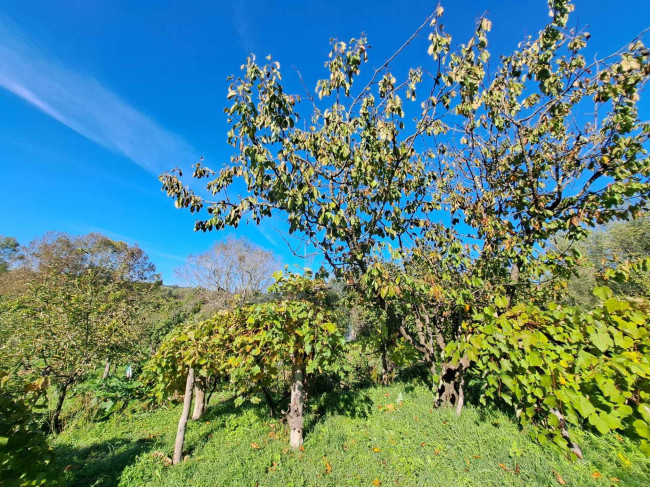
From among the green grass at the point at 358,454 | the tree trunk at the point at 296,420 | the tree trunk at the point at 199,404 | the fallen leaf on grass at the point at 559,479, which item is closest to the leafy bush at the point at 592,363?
the fallen leaf on grass at the point at 559,479

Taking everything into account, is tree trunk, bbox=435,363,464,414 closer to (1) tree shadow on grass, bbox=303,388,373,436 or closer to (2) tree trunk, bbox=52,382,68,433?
(1) tree shadow on grass, bbox=303,388,373,436

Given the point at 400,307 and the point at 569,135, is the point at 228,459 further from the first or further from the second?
the point at 569,135

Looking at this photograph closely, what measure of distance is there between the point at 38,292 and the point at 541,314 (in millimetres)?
10477

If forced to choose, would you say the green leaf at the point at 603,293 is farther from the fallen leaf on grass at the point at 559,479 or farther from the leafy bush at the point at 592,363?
the fallen leaf on grass at the point at 559,479

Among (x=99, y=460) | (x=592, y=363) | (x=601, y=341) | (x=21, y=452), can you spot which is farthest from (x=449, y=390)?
(x=99, y=460)

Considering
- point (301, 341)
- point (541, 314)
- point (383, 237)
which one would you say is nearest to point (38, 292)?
point (301, 341)

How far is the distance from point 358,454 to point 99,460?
13.7ft

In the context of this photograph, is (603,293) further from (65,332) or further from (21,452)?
(65,332)

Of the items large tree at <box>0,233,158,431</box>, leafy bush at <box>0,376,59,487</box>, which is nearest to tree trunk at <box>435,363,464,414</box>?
leafy bush at <box>0,376,59,487</box>

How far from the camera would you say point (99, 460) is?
4.30m

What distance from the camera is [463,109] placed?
3.80 m

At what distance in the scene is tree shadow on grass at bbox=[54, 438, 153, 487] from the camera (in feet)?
12.1

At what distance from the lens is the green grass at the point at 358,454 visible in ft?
10.1

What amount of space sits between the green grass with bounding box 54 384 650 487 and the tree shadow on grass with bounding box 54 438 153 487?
0.02m
